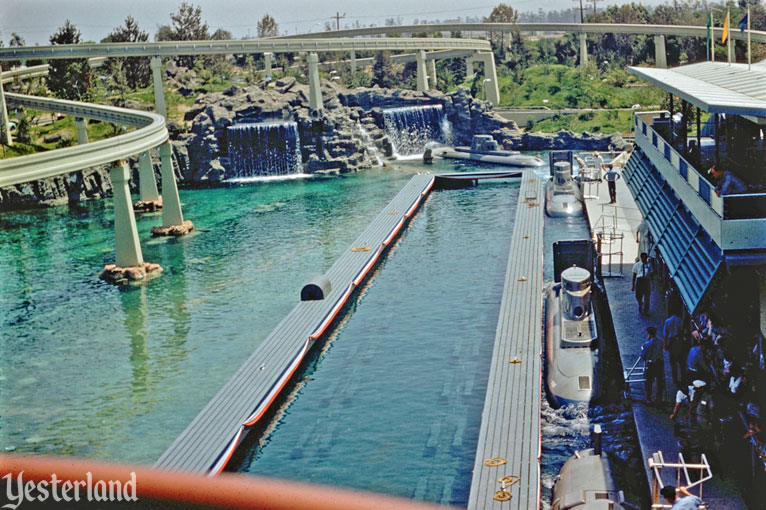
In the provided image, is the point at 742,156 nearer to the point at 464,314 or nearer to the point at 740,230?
the point at 740,230

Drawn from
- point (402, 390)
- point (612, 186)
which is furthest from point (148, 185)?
point (402, 390)

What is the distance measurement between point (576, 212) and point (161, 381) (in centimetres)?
2716

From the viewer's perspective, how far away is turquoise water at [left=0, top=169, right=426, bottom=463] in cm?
2417

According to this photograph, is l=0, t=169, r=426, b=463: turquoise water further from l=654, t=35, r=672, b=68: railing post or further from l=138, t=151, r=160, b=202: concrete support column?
l=654, t=35, r=672, b=68: railing post

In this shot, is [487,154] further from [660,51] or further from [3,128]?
[660,51]

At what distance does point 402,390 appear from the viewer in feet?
79.6

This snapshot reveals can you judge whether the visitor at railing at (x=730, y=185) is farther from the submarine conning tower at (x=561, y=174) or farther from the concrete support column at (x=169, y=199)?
the concrete support column at (x=169, y=199)

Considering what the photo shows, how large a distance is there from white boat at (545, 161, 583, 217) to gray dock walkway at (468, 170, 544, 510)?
1166 cm

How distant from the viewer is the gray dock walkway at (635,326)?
1520 centimetres

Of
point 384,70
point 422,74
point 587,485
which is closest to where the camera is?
point 587,485

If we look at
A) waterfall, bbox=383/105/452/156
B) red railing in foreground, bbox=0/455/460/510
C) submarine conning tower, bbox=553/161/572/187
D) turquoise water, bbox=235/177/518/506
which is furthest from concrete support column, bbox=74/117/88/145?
red railing in foreground, bbox=0/455/460/510

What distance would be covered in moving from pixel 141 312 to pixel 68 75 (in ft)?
195

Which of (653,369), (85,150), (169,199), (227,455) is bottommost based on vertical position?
(227,455)

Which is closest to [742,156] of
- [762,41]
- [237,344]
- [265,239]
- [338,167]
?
[237,344]
